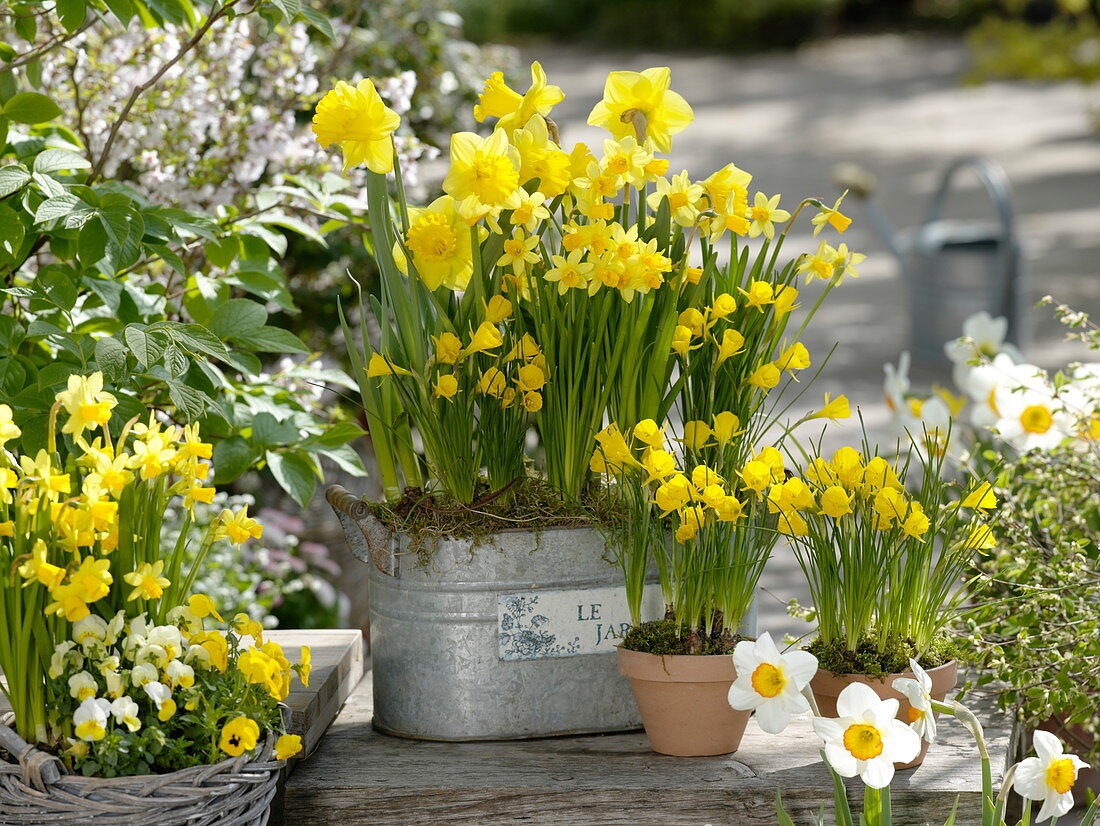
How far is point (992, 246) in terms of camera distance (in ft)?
18.2

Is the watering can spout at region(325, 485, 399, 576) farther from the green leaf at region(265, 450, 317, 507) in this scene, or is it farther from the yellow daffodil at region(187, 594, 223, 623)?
the yellow daffodil at region(187, 594, 223, 623)

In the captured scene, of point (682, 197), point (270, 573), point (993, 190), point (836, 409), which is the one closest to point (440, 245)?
point (682, 197)

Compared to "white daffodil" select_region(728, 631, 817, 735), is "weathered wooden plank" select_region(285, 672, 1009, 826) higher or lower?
lower

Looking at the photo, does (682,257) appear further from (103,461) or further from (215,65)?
(215,65)

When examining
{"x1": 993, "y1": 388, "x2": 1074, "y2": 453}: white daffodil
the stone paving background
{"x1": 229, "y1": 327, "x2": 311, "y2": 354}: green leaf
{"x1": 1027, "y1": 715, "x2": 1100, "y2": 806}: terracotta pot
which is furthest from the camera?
the stone paving background

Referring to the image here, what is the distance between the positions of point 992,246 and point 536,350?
4763 mm

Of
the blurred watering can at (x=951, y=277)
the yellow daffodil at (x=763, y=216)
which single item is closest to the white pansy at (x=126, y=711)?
the yellow daffodil at (x=763, y=216)

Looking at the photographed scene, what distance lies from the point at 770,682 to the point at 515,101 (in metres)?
0.63

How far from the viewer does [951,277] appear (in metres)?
5.56

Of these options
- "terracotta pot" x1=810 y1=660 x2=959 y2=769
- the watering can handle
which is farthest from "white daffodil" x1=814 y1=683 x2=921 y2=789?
the watering can handle

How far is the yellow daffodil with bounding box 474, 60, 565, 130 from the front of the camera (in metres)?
1.24

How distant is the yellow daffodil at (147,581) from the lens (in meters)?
1.06

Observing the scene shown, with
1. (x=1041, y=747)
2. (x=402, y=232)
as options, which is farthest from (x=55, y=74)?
(x=1041, y=747)

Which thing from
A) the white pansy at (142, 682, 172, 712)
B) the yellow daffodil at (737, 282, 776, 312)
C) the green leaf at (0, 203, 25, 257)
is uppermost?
the green leaf at (0, 203, 25, 257)
